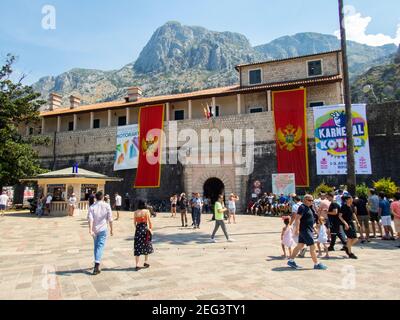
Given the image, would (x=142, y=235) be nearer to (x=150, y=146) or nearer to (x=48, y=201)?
(x=48, y=201)

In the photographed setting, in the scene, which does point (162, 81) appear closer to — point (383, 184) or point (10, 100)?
point (10, 100)

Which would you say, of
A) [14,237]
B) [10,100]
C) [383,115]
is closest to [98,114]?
[10,100]

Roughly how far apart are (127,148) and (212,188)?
27.5ft

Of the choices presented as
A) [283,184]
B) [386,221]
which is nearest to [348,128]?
[386,221]

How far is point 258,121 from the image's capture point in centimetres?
2308

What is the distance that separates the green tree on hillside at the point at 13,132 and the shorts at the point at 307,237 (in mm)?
25199

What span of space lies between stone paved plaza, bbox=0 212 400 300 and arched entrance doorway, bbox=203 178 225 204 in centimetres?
1514

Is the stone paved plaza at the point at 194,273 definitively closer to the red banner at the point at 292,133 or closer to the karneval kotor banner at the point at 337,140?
the karneval kotor banner at the point at 337,140

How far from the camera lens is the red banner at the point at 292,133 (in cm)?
2056

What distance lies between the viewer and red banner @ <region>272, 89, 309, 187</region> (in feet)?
67.5

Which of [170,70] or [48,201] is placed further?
[170,70]

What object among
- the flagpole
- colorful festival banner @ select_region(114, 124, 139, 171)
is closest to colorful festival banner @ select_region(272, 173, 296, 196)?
the flagpole

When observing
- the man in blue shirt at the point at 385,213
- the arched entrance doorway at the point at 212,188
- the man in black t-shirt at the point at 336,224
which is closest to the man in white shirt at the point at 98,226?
the man in black t-shirt at the point at 336,224

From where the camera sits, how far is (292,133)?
21.4 metres
